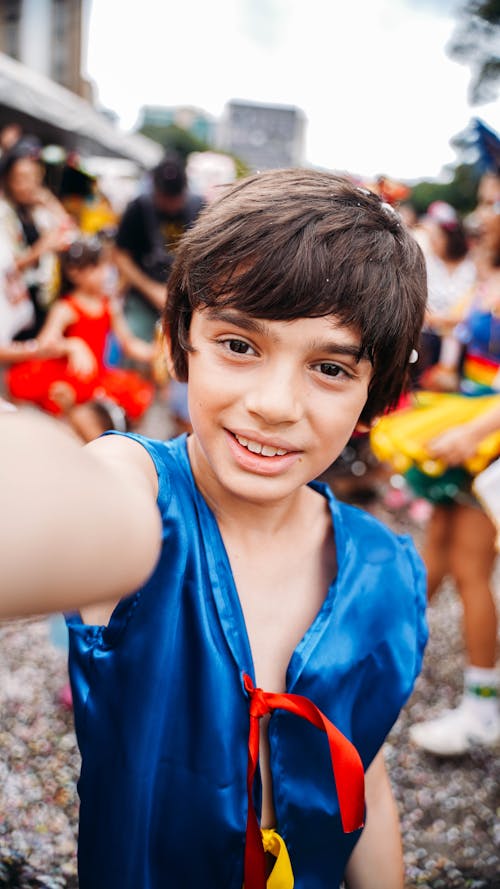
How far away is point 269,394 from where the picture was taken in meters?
0.92

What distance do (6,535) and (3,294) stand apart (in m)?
3.33

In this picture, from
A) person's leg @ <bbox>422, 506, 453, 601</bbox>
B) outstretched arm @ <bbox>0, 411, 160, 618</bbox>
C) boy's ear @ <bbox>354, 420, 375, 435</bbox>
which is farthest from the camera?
person's leg @ <bbox>422, 506, 453, 601</bbox>

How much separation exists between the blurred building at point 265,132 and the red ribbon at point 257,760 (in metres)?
22.5

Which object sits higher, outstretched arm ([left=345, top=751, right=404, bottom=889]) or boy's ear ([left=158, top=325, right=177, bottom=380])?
boy's ear ([left=158, top=325, right=177, bottom=380])

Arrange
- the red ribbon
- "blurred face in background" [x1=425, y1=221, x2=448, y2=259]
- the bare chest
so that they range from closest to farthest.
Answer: the red ribbon < the bare chest < "blurred face in background" [x1=425, y1=221, x2=448, y2=259]

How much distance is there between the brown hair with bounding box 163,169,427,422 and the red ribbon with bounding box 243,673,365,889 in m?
0.52

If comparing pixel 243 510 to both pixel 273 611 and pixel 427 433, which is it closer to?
pixel 273 611

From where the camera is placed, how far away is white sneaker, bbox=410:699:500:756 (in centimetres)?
229

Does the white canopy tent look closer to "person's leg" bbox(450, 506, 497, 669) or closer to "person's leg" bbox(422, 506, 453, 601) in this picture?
"person's leg" bbox(422, 506, 453, 601)

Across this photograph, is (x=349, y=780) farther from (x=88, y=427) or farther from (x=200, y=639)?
(x=88, y=427)

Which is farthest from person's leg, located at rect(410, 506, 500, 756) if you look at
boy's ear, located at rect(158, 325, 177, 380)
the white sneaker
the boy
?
boy's ear, located at rect(158, 325, 177, 380)

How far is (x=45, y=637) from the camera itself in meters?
2.80

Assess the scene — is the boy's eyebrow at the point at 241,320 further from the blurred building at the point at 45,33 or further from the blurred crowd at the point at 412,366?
the blurred building at the point at 45,33

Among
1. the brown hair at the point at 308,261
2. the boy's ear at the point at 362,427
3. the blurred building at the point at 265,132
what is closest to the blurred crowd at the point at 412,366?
the boy's ear at the point at 362,427
